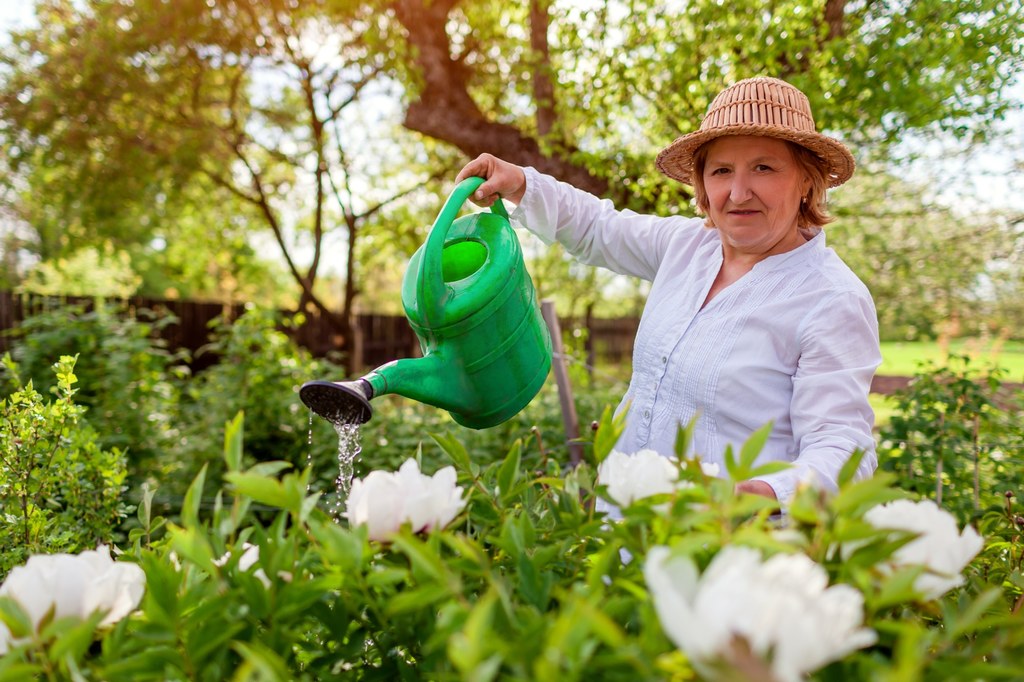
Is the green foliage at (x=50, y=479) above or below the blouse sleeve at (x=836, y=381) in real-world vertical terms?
below

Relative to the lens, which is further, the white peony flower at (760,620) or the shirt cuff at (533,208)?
the shirt cuff at (533,208)

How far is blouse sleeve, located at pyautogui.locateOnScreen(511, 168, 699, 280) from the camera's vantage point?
1.82m

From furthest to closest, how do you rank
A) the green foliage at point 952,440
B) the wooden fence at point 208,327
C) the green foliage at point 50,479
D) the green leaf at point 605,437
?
1. the wooden fence at point 208,327
2. the green foliage at point 952,440
3. the green foliage at point 50,479
4. the green leaf at point 605,437

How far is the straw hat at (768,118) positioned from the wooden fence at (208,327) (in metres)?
3.50

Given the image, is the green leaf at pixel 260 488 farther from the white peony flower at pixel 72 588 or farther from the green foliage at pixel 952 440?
the green foliage at pixel 952 440

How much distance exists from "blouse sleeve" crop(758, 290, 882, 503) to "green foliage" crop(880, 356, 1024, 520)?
65.4 inches

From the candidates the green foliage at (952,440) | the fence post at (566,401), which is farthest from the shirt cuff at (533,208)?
the green foliage at (952,440)

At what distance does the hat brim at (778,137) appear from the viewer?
1510 millimetres

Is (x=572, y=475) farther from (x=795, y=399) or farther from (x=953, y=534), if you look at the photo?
(x=795, y=399)

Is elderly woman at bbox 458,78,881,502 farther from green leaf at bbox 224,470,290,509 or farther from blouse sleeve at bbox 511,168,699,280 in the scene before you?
green leaf at bbox 224,470,290,509

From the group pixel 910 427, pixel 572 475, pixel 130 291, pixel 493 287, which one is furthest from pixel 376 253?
pixel 130 291

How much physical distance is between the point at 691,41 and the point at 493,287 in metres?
2.92

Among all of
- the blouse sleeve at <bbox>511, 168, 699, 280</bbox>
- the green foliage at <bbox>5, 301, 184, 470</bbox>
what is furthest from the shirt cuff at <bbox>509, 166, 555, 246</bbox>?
the green foliage at <bbox>5, 301, 184, 470</bbox>

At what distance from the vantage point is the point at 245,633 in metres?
0.65
